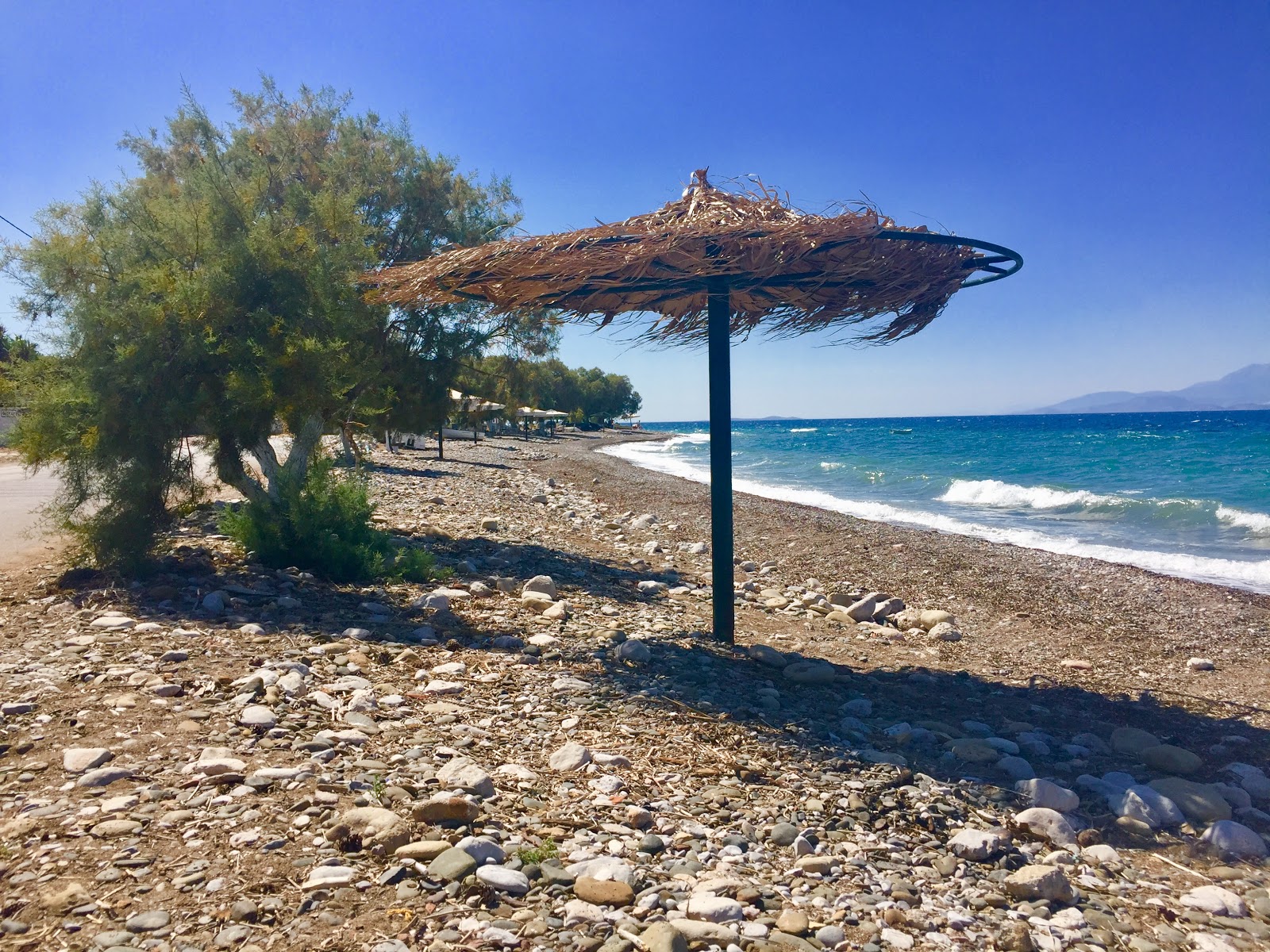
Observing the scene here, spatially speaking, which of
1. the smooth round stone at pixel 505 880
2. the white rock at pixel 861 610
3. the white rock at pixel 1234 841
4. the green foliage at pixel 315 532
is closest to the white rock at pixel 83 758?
the smooth round stone at pixel 505 880

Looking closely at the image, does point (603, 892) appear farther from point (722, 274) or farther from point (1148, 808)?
point (722, 274)

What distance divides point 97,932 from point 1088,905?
3206 mm

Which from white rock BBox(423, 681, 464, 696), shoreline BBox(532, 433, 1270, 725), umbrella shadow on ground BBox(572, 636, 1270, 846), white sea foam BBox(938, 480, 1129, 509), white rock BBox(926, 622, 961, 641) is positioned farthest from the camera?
white sea foam BBox(938, 480, 1129, 509)

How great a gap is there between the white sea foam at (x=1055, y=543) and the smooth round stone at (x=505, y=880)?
12058mm

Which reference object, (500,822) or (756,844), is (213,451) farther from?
(756,844)

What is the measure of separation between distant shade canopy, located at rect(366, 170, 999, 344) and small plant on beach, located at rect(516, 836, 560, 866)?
323 cm

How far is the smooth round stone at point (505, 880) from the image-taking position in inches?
105

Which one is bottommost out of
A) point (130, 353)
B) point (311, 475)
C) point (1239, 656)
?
point (1239, 656)

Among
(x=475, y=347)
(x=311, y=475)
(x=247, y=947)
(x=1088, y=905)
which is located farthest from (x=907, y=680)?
(x=475, y=347)

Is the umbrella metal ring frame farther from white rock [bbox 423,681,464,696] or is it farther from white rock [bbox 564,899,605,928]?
white rock [bbox 564,899,605,928]

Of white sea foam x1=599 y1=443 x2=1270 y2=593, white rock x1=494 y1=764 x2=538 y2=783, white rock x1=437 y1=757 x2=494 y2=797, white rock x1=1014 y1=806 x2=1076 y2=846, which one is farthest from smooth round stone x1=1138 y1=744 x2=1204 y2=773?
white sea foam x1=599 y1=443 x2=1270 y2=593

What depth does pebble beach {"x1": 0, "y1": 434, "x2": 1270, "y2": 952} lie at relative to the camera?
2.58 meters

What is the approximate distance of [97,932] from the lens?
2293 mm

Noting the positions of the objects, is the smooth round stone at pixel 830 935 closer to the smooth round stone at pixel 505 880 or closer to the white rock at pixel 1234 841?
the smooth round stone at pixel 505 880
